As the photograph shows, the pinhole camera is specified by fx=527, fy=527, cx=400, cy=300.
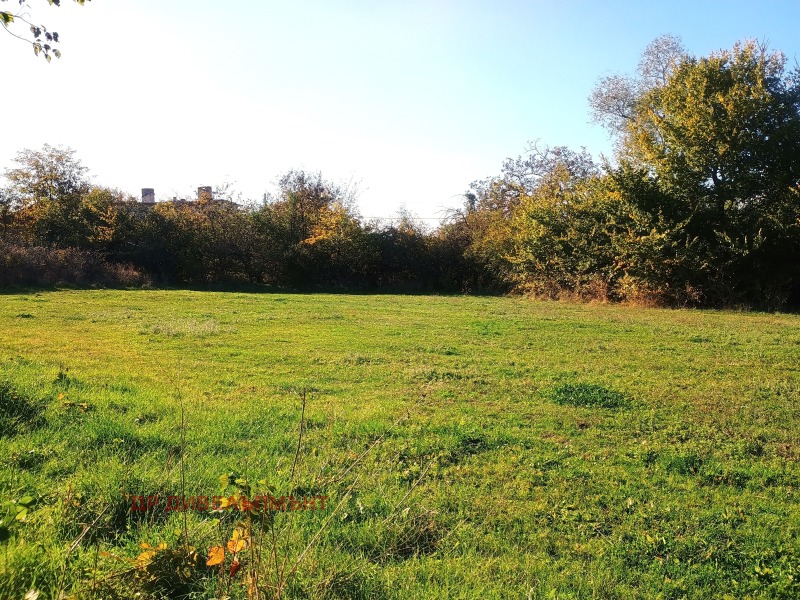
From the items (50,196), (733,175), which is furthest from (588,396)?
(50,196)

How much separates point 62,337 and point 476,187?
30282 millimetres

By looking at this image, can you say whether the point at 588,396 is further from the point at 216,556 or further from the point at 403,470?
the point at 216,556

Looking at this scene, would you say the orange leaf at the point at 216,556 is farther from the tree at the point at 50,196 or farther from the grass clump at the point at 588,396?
the tree at the point at 50,196

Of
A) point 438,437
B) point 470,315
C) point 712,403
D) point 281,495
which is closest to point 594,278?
point 470,315

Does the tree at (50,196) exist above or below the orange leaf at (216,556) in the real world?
above

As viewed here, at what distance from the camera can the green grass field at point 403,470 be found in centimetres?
256

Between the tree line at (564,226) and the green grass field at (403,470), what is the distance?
10123mm

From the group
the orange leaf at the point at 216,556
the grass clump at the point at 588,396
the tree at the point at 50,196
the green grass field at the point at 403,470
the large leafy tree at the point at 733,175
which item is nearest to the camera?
the orange leaf at the point at 216,556

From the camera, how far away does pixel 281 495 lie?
3.35 m

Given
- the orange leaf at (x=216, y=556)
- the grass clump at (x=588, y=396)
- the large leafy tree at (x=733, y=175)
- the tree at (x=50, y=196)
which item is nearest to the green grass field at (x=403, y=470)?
the grass clump at (x=588, y=396)

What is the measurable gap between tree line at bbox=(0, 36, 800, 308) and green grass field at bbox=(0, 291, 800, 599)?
10123 mm

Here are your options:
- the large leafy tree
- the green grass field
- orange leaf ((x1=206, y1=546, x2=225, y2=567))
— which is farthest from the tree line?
orange leaf ((x1=206, y1=546, x2=225, y2=567))

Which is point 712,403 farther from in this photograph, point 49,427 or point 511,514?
point 49,427

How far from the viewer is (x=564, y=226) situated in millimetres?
22062
